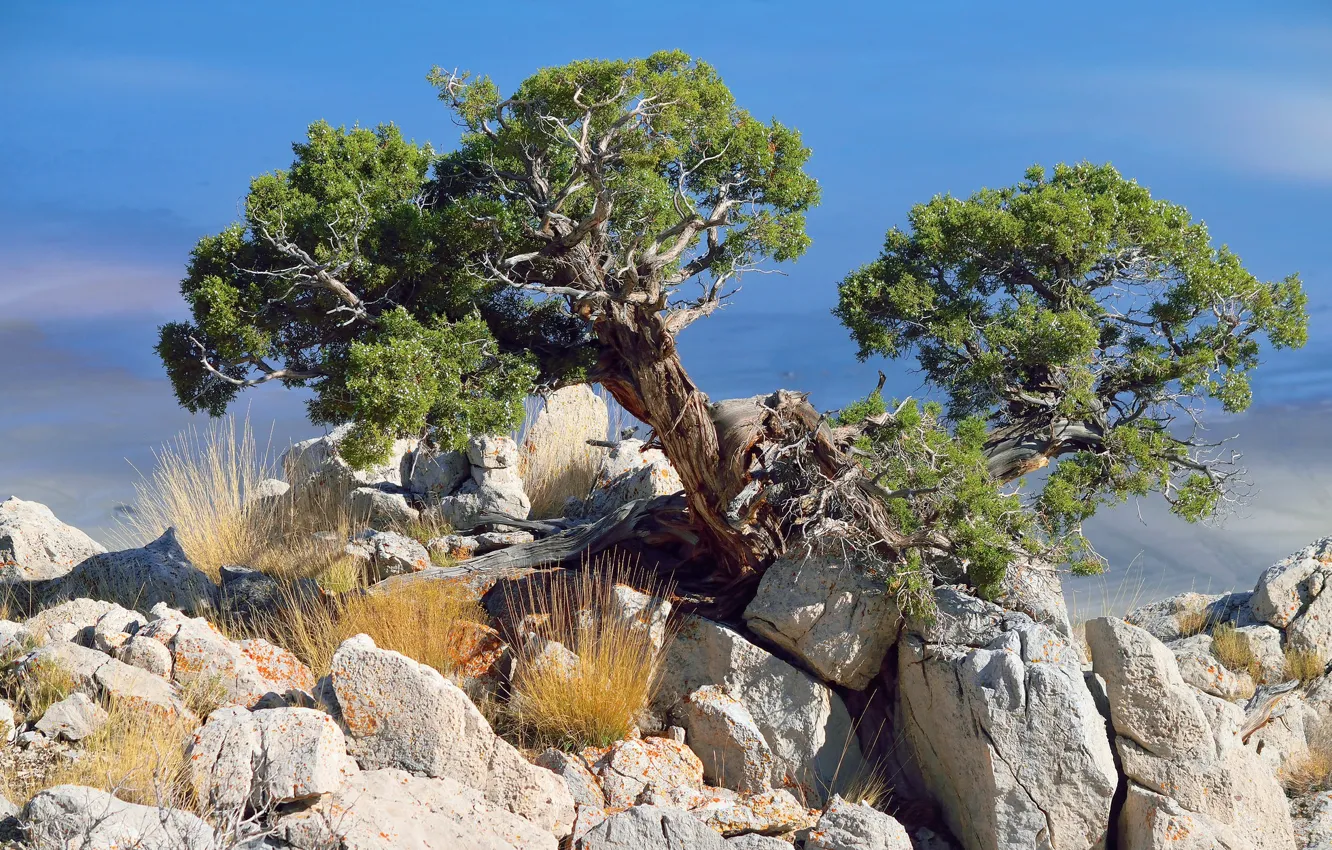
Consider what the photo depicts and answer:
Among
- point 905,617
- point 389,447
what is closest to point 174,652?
point 389,447

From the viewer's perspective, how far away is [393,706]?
779 centimetres

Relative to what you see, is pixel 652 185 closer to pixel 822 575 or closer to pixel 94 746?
pixel 822 575

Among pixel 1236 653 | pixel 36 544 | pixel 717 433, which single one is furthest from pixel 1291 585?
pixel 36 544

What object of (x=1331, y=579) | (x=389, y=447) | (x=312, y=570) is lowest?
(x=312, y=570)

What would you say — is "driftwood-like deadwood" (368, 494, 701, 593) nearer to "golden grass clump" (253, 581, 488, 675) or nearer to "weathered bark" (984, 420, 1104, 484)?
"golden grass clump" (253, 581, 488, 675)

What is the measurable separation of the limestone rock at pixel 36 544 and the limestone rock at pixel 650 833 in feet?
29.0

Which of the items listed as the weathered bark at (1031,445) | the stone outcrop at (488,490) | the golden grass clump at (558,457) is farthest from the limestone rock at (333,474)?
the weathered bark at (1031,445)

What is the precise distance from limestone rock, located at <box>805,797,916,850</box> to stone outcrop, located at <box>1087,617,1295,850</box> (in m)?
2.28

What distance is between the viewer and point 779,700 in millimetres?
10062

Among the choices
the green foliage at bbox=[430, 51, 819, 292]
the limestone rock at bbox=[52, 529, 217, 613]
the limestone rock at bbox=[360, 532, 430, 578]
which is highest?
the green foliage at bbox=[430, 51, 819, 292]

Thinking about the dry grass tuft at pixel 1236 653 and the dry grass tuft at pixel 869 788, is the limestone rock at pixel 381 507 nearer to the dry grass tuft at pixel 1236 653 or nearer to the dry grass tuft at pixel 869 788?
the dry grass tuft at pixel 869 788

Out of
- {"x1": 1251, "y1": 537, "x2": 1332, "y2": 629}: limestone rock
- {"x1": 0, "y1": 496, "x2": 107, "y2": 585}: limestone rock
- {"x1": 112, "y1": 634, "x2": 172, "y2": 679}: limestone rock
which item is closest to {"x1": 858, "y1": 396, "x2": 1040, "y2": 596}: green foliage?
{"x1": 1251, "y1": 537, "x2": 1332, "y2": 629}: limestone rock

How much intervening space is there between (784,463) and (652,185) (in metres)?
2.97

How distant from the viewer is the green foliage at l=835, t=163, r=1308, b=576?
456 inches
